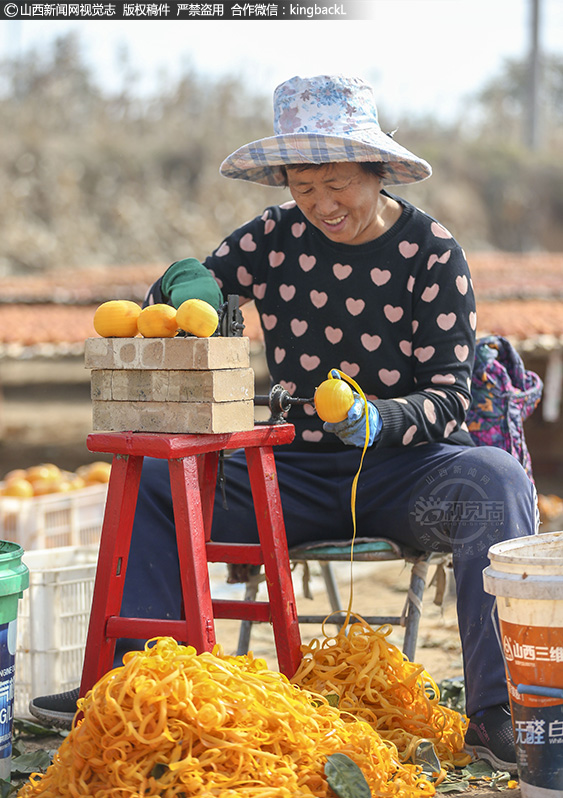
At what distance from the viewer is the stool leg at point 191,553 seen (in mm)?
2334

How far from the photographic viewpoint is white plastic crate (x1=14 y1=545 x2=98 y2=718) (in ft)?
10.5

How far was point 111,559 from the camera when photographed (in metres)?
2.43

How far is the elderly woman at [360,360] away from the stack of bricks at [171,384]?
9.6 inches

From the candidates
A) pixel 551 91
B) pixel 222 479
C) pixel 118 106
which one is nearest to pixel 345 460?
pixel 222 479

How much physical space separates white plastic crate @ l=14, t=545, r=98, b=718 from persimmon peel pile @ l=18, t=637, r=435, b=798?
100cm

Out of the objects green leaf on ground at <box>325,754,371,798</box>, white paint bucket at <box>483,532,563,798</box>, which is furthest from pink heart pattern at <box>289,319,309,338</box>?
green leaf on ground at <box>325,754,371,798</box>

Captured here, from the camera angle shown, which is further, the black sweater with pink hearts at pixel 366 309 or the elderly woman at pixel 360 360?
the black sweater with pink hearts at pixel 366 309

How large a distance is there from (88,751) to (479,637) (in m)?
1.01

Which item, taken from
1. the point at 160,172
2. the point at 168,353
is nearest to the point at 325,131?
the point at 168,353

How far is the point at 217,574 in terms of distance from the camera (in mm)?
5262

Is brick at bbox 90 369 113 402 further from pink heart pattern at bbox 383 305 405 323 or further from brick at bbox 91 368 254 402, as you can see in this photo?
pink heart pattern at bbox 383 305 405 323

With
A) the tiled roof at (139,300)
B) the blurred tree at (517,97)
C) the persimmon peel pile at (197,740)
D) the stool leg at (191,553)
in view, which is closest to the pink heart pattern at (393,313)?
the stool leg at (191,553)

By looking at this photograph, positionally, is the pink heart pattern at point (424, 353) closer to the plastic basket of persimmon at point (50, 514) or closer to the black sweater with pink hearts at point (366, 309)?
the black sweater with pink hearts at point (366, 309)

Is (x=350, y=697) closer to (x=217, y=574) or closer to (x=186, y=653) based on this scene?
(x=186, y=653)
